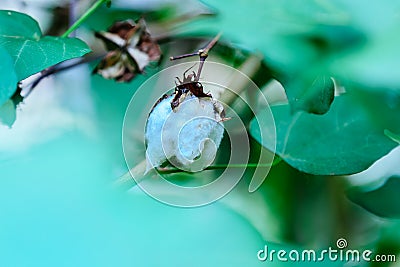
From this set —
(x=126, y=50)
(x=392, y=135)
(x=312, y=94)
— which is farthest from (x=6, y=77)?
(x=392, y=135)

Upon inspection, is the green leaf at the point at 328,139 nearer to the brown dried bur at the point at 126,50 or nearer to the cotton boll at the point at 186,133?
the cotton boll at the point at 186,133

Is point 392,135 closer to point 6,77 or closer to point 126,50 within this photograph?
point 126,50

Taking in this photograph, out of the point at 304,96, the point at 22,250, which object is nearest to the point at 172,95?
the point at 304,96

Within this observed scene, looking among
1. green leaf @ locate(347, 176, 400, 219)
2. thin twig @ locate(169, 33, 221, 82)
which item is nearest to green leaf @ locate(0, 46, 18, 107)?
thin twig @ locate(169, 33, 221, 82)

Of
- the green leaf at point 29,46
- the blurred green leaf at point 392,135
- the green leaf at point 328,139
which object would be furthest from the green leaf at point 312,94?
the green leaf at point 29,46

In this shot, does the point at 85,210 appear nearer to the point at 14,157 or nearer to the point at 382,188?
the point at 14,157
